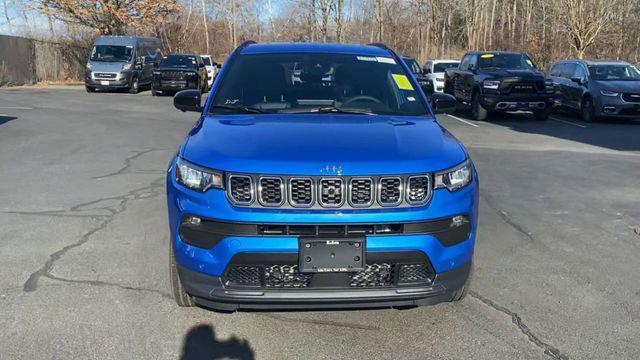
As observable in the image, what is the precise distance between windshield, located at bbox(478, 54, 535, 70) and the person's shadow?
15442mm

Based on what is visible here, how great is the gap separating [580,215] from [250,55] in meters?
4.08

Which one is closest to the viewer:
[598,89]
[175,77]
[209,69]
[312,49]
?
[312,49]

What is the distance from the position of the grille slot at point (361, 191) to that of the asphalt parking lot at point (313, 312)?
0.91 metres

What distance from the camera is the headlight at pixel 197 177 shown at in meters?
3.42

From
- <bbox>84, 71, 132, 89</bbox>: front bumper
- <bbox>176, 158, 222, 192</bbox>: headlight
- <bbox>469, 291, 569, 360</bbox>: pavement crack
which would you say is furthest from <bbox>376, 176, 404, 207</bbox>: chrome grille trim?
<bbox>84, 71, 132, 89</bbox>: front bumper

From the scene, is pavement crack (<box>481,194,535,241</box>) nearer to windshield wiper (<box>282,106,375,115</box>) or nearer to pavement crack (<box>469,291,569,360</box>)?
pavement crack (<box>469,291,569,360</box>)

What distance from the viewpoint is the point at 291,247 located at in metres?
3.29

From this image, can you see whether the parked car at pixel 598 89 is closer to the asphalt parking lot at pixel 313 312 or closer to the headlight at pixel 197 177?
the asphalt parking lot at pixel 313 312

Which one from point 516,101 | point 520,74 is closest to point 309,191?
point 516,101

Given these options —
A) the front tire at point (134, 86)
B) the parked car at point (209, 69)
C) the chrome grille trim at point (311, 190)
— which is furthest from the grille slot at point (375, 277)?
the parked car at point (209, 69)

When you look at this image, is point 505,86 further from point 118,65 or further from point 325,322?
point 118,65

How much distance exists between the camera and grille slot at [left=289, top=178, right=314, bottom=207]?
335cm

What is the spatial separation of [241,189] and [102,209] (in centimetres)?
384

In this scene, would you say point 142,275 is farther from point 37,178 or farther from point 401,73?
point 37,178
